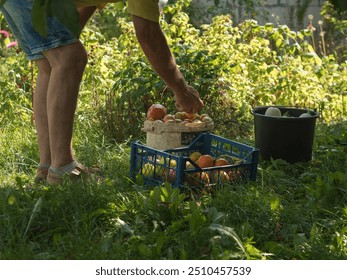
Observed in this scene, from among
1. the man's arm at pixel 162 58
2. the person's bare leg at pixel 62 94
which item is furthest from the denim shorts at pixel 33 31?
the man's arm at pixel 162 58

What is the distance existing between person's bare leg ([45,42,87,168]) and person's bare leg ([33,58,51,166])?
0.18 metres

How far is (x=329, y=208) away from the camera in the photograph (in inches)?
156

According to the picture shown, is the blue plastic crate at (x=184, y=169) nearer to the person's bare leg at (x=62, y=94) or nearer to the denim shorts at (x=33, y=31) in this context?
the person's bare leg at (x=62, y=94)

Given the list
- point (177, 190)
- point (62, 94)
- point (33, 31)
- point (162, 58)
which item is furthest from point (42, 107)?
point (177, 190)

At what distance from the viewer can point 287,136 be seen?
16.1 ft

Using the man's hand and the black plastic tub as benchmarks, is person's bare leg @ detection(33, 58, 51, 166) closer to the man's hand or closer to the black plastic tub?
the man's hand

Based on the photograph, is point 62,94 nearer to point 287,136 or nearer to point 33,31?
point 33,31

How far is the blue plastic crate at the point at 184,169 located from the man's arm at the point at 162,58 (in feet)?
0.99

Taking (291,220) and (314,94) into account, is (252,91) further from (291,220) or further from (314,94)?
(291,220)

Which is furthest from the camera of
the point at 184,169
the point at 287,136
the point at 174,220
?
the point at 287,136

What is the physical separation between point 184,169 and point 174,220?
477 millimetres

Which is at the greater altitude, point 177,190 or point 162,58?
point 162,58

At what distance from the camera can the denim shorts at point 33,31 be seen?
4.15m

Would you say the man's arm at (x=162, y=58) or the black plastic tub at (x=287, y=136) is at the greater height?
the man's arm at (x=162, y=58)
